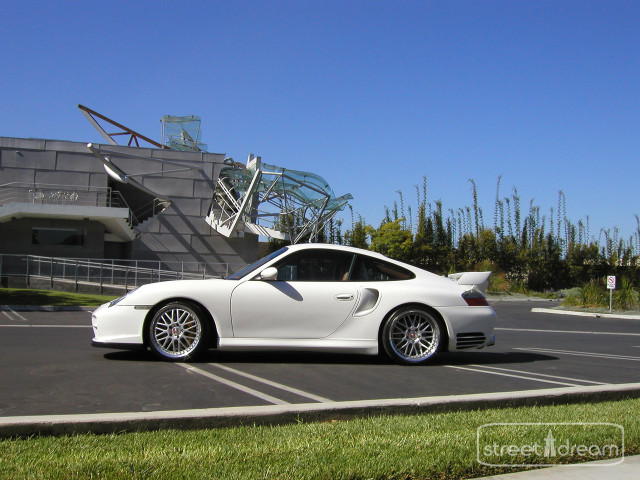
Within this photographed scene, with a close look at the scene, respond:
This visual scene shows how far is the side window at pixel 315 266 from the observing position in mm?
7527

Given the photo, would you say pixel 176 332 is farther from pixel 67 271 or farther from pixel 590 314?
pixel 67 271

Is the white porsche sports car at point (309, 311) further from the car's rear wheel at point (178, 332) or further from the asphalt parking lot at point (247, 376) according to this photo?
the asphalt parking lot at point (247, 376)

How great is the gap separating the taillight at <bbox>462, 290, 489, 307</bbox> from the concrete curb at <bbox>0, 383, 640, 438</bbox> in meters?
2.06

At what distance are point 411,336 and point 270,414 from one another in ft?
11.1

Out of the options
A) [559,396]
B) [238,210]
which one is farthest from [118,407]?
[238,210]

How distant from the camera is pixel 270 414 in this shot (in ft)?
14.6

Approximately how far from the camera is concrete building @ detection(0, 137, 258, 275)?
1486 inches

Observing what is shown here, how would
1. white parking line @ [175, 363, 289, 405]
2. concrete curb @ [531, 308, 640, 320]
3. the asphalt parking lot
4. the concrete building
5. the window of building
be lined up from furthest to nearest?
the window of building
the concrete building
concrete curb @ [531, 308, 640, 320]
white parking line @ [175, 363, 289, 405]
the asphalt parking lot

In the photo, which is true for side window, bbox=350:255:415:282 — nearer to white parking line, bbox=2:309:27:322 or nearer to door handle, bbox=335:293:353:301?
door handle, bbox=335:293:353:301

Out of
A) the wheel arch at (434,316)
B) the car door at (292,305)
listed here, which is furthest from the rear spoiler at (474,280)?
the car door at (292,305)

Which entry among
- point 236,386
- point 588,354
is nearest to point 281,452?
point 236,386

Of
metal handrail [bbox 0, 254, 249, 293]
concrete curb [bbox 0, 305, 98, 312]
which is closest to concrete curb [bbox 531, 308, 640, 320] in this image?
metal handrail [bbox 0, 254, 249, 293]

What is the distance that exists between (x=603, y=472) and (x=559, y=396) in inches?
77.4

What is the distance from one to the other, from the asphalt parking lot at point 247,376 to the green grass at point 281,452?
877 millimetres
